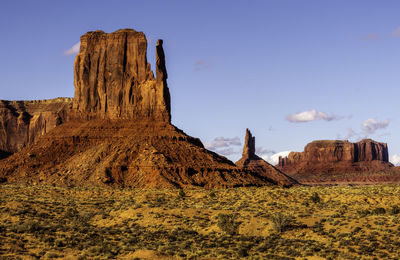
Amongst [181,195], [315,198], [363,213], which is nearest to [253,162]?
[181,195]

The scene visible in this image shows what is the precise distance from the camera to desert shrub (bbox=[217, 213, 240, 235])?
145 feet

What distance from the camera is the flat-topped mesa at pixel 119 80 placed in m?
99.4

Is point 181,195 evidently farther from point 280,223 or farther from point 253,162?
point 253,162

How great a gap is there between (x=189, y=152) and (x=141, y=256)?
5511 cm

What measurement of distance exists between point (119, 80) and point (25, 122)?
2230 inches

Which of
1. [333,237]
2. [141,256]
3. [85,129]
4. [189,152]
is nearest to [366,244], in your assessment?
[333,237]

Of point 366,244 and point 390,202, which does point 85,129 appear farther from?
point 366,244

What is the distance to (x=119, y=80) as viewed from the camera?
103500 mm

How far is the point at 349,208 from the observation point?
55.6 meters

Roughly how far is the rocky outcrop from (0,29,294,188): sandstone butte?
131 feet

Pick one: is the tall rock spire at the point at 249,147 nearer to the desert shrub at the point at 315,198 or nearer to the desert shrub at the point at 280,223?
the desert shrub at the point at 315,198

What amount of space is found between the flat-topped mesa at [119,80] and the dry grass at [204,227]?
36444 millimetres

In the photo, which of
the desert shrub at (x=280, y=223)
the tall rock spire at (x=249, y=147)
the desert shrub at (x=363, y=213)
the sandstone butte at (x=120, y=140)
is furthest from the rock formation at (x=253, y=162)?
the desert shrub at (x=280, y=223)

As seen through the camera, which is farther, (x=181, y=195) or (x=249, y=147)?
(x=249, y=147)
